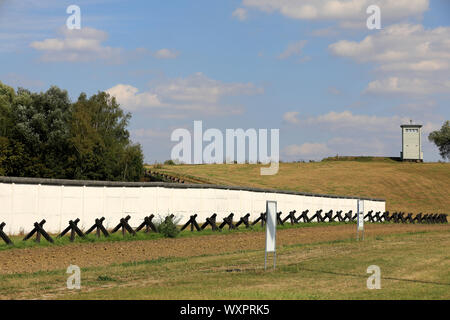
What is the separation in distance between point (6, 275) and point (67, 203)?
14357 millimetres

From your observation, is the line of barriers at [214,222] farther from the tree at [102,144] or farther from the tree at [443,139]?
the tree at [443,139]

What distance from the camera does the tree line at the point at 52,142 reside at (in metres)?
70.0

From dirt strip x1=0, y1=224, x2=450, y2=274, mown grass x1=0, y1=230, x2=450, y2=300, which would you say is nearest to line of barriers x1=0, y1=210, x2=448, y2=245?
dirt strip x1=0, y1=224, x2=450, y2=274

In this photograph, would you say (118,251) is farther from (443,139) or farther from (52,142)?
(443,139)

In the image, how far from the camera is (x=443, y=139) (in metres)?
148

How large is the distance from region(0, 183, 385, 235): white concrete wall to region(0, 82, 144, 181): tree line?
29107mm

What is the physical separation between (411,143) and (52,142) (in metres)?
70.2

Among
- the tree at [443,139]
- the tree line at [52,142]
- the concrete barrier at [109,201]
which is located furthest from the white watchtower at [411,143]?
the concrete barrier at [109,201]

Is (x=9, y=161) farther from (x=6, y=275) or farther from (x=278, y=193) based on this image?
(x=6, y=275)

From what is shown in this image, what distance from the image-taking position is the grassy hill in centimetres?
8356

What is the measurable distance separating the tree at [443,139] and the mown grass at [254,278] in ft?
427
